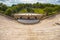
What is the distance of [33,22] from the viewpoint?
376 inches

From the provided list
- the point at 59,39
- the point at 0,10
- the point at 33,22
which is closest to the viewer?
the point at 59,39

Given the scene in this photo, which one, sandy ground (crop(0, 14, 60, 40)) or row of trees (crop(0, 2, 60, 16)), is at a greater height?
row of trees (crop(0, 2, 60, 16))

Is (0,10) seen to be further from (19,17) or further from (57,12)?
(57,12)

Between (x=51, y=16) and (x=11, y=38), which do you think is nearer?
(x=11, y=38)

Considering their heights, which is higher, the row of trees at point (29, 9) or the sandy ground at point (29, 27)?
the row of trees at point (29, 9)

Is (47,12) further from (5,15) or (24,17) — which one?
(5,15)

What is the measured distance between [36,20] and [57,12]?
202 cm

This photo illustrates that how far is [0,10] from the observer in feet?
38.8

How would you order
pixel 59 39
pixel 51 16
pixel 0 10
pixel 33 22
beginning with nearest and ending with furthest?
pixel 59 39, pixel 33 22, pixel 51 16, pixel 0 10

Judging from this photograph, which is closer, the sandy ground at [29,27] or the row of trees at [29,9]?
the sandy ground at [29,27]

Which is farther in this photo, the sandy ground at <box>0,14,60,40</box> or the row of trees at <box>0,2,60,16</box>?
the row of trees at <box>0,2,60,16</box>

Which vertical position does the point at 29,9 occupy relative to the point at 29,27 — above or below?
above

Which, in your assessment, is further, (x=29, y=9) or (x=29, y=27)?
(x=29, y=9)

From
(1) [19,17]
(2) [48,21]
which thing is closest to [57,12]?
(2) [48,21]
